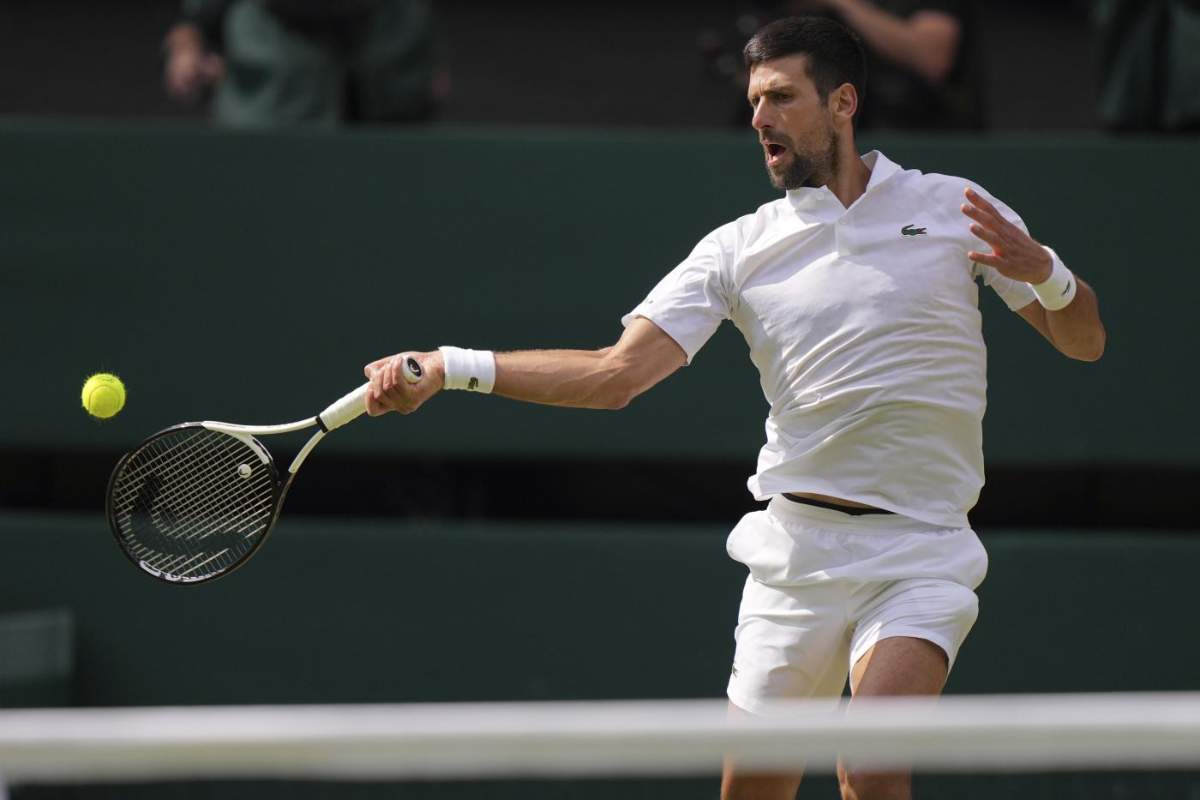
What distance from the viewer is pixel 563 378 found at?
4.00m

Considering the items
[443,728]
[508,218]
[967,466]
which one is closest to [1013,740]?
[443,728]

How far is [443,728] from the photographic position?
2125 millimetres

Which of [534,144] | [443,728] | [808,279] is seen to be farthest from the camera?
[534,144]

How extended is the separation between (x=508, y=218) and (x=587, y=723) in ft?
14.3

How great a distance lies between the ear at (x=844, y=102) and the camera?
409 cm

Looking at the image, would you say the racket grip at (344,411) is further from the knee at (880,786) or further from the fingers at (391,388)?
the knee at (880,786)

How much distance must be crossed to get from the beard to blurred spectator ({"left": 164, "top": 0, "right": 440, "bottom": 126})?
288 centimetres

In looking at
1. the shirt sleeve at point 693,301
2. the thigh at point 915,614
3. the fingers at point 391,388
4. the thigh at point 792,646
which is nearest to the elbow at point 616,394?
the shirt sleeve at point 693,301

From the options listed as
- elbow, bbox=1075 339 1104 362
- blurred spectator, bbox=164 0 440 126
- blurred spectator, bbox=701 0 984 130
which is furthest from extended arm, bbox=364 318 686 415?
blurred spectator, bbox=164 0 440 126

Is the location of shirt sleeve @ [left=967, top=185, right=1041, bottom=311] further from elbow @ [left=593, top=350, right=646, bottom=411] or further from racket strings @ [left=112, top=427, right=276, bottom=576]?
racket strings @ [left=112, top=427, right=276, bottom=576]

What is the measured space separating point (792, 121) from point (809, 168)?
0.36 feet

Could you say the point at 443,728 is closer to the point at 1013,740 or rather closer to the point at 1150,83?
the point at 1013,740

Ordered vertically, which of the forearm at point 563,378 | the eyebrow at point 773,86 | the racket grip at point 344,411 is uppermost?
the eyebrow at point 773,86

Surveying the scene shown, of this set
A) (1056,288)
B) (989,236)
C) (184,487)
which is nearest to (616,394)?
(989,236)
